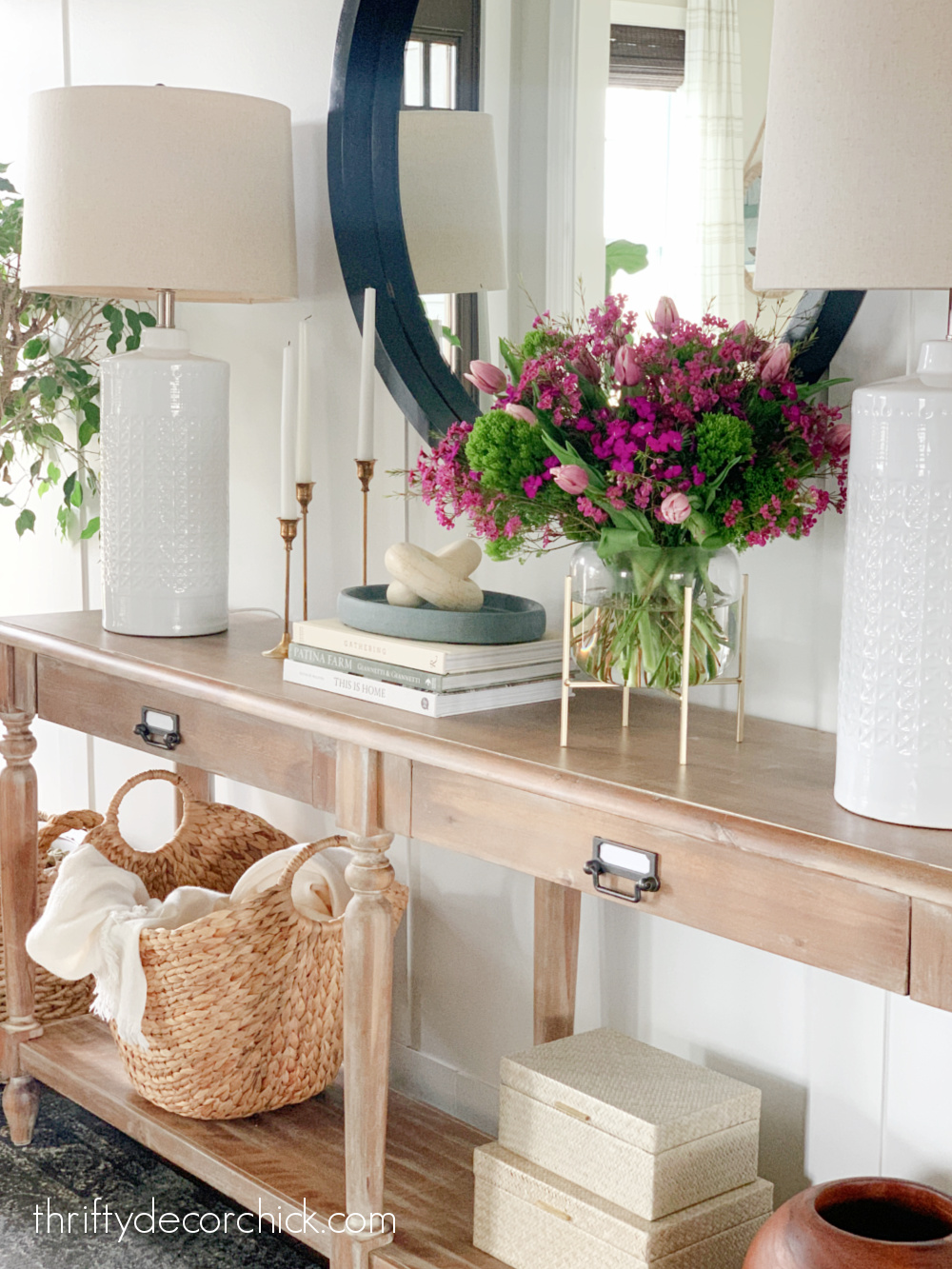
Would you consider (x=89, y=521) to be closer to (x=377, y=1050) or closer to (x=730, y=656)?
(x=377, y=1050)

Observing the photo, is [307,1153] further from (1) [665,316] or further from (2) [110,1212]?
(1) [665,316]

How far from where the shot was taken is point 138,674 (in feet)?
5.82

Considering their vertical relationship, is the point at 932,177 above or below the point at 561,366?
above

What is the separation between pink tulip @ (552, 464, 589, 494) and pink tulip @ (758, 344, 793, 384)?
191mm

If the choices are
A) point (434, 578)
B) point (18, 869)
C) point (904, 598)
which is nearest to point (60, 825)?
point (18, 869)

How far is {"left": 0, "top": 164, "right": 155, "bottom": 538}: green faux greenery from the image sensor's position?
8.25 feet

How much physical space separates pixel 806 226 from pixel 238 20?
59.5 inches

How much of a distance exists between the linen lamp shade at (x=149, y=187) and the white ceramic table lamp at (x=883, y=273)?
0.98 metres

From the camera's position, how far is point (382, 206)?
1962 millimetres

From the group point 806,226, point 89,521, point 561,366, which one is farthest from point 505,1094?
point 89,521

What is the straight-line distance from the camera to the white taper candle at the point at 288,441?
69.6 inches

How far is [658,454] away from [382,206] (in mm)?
811

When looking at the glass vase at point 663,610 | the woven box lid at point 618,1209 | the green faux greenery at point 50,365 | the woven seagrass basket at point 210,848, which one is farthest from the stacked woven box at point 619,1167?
the green faux greenery at point 50,365
